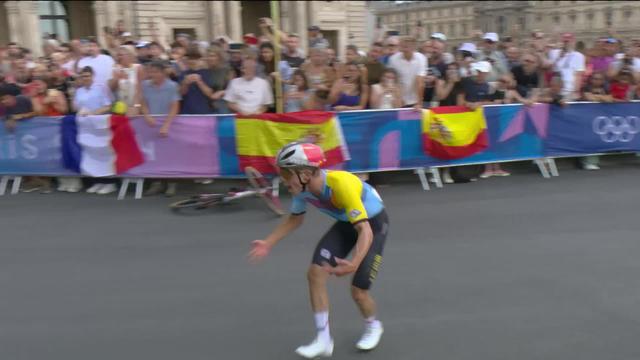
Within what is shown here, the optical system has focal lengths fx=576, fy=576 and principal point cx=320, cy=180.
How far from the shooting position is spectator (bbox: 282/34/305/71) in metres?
10.1

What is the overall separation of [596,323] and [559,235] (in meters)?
2.32

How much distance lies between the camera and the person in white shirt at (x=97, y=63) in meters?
9.66

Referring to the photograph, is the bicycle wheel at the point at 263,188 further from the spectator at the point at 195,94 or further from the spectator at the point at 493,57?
the spectator at the point at 493,57

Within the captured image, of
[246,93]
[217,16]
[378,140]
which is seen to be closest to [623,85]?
[378,140]

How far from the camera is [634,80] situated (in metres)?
9.94

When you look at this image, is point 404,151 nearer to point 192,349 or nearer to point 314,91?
point 314,91

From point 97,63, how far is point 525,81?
7464mm

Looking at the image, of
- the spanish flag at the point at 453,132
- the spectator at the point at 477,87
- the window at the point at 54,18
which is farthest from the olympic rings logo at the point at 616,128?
the window at the point at 54,18

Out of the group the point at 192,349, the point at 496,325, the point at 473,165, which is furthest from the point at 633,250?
the point at 192,349

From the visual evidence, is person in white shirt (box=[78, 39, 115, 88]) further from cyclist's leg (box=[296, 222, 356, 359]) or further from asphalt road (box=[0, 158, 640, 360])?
cyclist's leg (box=[296, 222, 356, 359])

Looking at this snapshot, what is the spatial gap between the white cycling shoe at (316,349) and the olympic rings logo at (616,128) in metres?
7.81

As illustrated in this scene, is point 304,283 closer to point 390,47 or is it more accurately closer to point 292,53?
point 292,53

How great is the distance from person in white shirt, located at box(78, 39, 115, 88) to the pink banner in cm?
145

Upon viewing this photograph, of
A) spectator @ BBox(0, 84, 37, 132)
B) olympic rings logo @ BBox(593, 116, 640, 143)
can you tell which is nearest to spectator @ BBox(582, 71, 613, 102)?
olympic rings logo @ BBox(593, 116, 640, 143)
